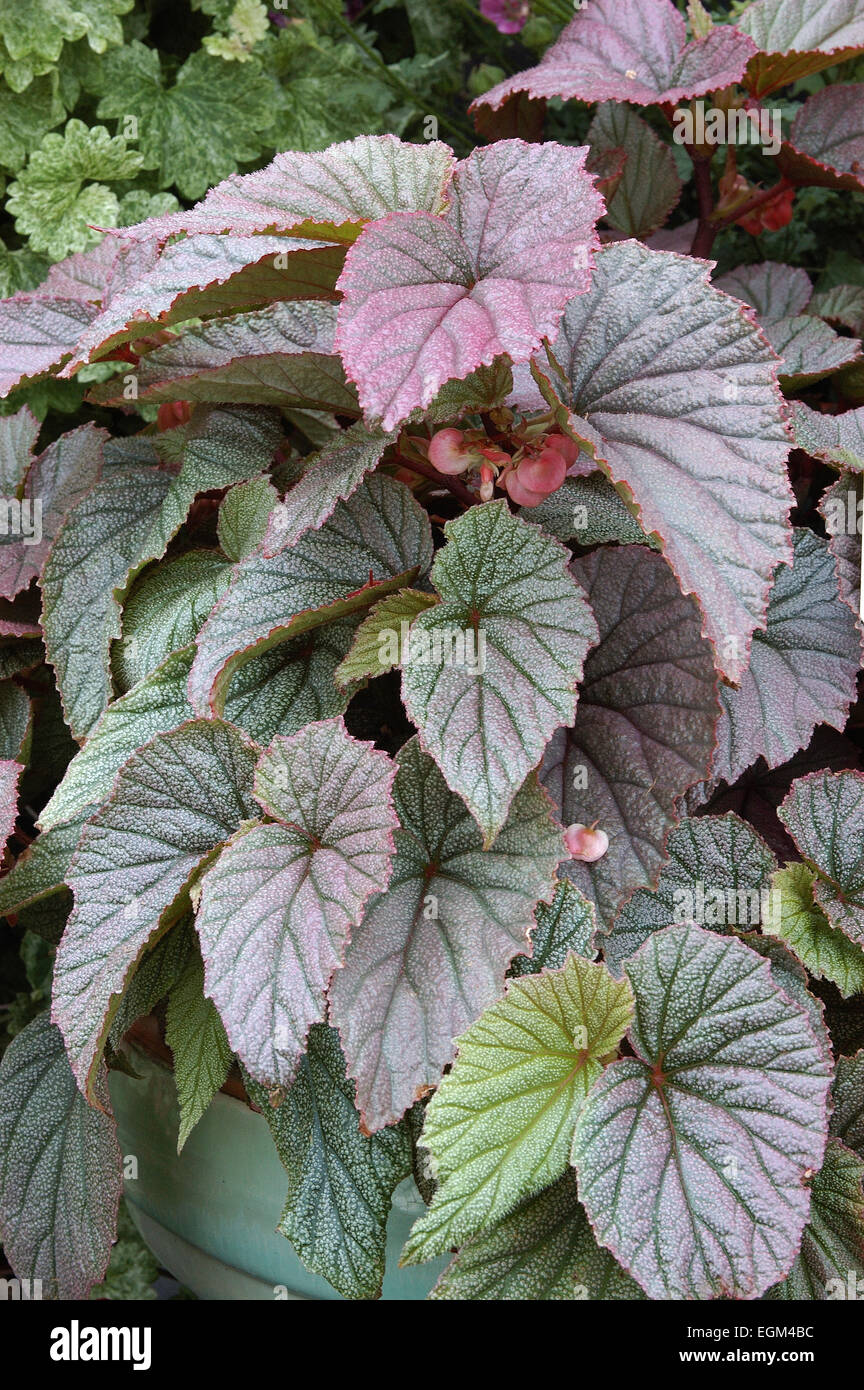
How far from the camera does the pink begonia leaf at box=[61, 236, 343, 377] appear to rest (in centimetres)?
73

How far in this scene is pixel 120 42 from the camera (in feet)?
4.24

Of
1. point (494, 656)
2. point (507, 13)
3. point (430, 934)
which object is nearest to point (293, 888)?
point (430, 934)

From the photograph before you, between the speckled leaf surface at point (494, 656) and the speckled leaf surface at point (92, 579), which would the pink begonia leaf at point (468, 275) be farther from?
the speckled leaf surface at point (92, 579)

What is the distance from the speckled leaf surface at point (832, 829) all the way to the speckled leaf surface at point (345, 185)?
48cm

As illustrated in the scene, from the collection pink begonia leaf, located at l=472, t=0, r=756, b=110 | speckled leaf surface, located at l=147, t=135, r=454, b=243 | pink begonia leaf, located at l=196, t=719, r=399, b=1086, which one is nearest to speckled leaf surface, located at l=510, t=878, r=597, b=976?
pink begonia leaf, located at l=196, t=719, r=399, b=1086

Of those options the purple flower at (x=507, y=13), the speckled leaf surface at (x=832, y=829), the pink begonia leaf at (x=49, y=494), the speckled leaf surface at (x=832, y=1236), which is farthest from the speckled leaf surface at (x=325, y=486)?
the purple flower at (x=507, y=13)

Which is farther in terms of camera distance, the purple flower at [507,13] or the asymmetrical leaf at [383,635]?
the purple flower at [507,13]

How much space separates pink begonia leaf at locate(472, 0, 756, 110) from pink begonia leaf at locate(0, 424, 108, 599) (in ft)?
1.65

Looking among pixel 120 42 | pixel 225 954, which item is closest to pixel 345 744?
pixel 225 954

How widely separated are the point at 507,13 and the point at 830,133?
456 millimetres

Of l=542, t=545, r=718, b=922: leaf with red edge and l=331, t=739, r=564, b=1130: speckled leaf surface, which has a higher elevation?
l=542, t=545, r=718, b=922: leaf with red edge

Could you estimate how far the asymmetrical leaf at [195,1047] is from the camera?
0.74 m

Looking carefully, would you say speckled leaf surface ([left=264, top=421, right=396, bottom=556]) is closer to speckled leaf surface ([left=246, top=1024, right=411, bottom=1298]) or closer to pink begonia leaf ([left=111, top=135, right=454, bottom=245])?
pink begonia leaf ([left=111, top=135, right=454, bottom=245])

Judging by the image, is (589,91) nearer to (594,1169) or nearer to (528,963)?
(528,963)
